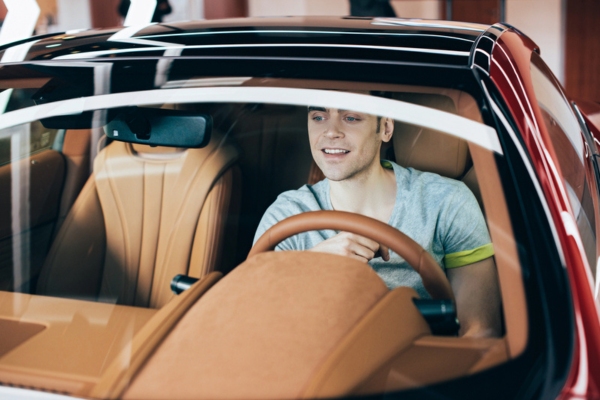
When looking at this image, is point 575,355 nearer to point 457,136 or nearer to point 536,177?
point 536,177

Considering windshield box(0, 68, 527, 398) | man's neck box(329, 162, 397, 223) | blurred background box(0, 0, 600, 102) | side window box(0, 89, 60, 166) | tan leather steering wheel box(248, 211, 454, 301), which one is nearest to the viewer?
windshield box(0, 68, 527, 398)

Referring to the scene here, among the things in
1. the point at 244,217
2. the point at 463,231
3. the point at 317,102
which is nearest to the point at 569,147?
the point at 463,231

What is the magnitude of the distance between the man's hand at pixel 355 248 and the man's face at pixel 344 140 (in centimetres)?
16

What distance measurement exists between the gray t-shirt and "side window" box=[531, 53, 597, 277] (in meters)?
0.17

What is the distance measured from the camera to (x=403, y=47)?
111 cm

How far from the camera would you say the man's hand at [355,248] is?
1.15 m

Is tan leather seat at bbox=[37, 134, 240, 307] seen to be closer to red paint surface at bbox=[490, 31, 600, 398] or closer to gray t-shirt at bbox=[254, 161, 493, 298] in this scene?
gray t-shirt at bbox=[254, 161, 493, 298]

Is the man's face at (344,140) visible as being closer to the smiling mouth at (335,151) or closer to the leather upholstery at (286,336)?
the smiling mouth at (335,151)

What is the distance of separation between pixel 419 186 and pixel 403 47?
0.30 metres

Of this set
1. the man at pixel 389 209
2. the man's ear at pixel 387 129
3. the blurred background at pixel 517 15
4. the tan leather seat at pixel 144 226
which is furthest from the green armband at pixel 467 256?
the blurred background at pixel 517 15

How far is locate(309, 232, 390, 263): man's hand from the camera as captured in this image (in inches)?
45.4

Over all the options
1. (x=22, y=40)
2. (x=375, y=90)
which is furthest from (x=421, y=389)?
(x=22, y=40)

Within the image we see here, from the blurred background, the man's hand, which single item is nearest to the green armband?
the man's hand

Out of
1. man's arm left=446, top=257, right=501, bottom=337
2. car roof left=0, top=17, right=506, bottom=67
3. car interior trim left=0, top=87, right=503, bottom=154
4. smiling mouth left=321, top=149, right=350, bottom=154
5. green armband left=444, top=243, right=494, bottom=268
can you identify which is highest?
car roof left=0, top=17, right=506, bottom=67
